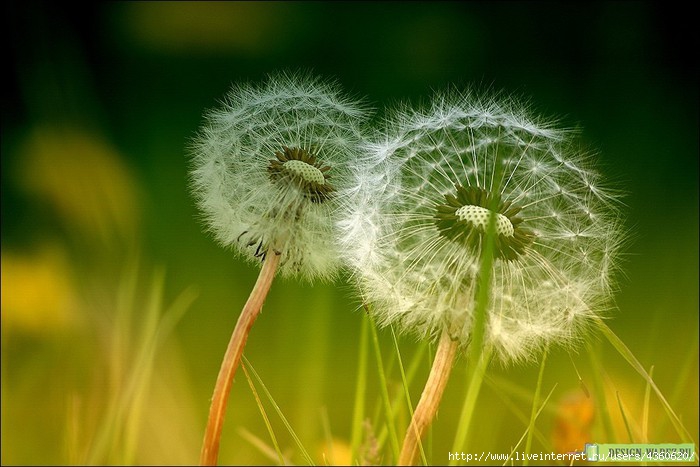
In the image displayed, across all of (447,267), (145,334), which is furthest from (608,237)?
(145,334)

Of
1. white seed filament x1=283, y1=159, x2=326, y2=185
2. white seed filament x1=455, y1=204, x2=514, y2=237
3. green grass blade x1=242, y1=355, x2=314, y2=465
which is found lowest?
green grass blade x1=242, y1=355, x2=314, y2=465

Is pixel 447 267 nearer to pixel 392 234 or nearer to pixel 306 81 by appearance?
pixel 392 234

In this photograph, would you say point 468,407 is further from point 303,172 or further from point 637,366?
point 303,172

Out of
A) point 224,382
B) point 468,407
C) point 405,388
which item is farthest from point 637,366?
point 224,382

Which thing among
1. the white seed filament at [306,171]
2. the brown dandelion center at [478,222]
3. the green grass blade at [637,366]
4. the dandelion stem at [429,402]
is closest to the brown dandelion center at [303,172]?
the white seed filament at [306,171]

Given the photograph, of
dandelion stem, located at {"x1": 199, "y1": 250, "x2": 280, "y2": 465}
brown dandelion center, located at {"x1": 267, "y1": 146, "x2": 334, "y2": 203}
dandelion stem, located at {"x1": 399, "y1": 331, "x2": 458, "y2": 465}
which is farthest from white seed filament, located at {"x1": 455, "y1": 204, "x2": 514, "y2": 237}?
dandelion stem, located at {"x1": 199, "y1": 250, "x2": 280, "y2": 465}

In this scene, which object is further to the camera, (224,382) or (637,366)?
(224,382)

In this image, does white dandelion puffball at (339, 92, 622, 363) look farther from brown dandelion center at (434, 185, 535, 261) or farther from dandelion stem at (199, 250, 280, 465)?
dandelion stem at (199, 250, 280, 465)

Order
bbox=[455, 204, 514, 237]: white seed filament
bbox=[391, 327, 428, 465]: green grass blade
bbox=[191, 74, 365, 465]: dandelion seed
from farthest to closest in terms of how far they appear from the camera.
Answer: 1. bbox=[191, 74, 365, 465]: dandelion seed
2. bbox=[455, 204, 514, 237]: white seed filament
3. bbox=[391, 327, 428, 465]: green grass blade
